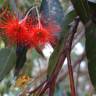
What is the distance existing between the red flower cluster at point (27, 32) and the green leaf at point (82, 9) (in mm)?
88

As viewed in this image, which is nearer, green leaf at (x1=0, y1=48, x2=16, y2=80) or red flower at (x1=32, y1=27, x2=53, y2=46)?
red flower at (x1=32, y1=27, x2=53, y2=46)

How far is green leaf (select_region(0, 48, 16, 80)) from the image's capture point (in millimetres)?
1163

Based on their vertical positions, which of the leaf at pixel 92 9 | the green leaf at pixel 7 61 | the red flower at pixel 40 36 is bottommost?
the green leaf at pixel 7 61

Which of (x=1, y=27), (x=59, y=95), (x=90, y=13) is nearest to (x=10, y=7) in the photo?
(x=1, y=27)

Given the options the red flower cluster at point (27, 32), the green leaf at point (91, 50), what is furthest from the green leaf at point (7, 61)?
the green leaf at point (91, 50)

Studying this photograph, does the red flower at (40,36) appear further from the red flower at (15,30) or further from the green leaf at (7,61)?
the green leaf at (7,61)

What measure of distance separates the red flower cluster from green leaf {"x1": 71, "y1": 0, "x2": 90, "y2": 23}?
88 mm

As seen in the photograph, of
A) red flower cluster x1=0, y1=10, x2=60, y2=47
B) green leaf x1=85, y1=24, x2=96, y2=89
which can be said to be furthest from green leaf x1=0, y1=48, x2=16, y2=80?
green leaf x1=85, y1=24, x2=96, y2=89

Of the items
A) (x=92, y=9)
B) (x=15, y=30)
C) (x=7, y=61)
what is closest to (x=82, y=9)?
(x=92, y=9)

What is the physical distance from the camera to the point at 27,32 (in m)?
1.02

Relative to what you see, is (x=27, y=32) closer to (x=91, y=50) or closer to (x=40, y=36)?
(x=40, y=36)

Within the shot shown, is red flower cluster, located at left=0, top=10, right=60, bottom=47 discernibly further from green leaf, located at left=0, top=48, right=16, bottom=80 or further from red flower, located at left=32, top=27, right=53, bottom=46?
green leaf, located at left=0, top=48, right=16, bottom=80

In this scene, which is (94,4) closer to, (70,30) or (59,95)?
(70,30)

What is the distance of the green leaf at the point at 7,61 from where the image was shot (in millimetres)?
1163
